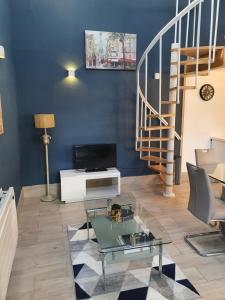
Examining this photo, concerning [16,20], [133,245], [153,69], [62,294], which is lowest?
[62,294]

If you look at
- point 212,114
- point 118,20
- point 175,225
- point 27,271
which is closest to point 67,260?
point 27,271

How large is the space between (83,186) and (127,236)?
188 cm

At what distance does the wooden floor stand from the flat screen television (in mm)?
726

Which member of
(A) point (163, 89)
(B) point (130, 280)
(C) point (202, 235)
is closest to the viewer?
(B) point (130, 280)

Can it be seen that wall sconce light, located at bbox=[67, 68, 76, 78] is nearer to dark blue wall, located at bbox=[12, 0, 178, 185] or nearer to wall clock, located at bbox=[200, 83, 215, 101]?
dark blue wall, located at bbox=[12, 0, 178, 185]

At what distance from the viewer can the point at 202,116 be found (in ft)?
16.4

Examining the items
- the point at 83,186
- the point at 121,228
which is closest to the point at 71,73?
the point at 83,186

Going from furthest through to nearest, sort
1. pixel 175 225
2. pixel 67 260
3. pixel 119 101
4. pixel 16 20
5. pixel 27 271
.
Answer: pixel 119 101 → pixel 16 20 → pixel 175 225 → pixel 67 260 → pixel 27 271

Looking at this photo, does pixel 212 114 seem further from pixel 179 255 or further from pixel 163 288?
pixel 163 288

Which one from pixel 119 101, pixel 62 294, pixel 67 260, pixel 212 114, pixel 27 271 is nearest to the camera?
pixel 62 294

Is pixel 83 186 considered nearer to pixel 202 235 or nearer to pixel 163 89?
pixel 202 235

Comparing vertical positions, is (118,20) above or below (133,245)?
above

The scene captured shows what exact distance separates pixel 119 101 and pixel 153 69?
934 millimetres

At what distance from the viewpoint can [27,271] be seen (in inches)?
87.2
